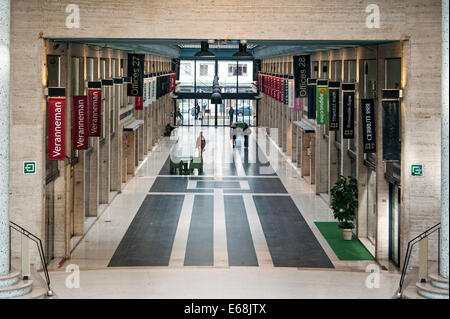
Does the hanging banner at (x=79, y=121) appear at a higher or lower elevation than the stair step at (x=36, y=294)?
higher

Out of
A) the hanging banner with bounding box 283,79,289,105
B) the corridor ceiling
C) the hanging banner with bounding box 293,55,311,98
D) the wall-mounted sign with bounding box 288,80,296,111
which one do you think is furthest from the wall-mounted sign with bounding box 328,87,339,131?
the hanging banner with bounding box 283,79,289,105

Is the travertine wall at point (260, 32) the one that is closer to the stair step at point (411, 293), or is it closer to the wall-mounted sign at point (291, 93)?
the stair step at point (411, 293)

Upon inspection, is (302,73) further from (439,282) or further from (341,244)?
(439,282)

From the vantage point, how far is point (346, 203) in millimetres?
19172

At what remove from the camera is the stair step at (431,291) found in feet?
36.4

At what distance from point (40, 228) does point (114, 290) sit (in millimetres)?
2601

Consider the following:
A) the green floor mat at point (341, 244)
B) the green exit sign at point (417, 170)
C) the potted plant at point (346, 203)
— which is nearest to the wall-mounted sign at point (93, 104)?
the potted plant at point (346, 203)

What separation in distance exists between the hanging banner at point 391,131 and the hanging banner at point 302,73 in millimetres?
12457

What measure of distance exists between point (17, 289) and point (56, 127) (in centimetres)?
460

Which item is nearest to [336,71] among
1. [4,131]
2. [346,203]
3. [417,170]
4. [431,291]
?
[346,203]

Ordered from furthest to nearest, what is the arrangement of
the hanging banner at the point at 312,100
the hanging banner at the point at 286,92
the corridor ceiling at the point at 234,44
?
the hanging banner at the point at 286,92, the hanging banner at the point at 312,100, the corridor ceiling at the point at 234,44

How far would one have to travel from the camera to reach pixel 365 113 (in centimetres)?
1630
